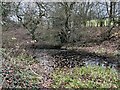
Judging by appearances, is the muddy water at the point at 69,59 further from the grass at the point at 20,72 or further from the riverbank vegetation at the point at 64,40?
the grass at the point at 20,72

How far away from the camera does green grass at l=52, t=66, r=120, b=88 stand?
4055mm

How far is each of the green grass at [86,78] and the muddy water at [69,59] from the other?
20 centimetres

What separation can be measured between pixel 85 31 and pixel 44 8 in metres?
0.88

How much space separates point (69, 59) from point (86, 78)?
731 millimetres

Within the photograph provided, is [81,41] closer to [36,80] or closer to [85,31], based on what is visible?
[85,31]

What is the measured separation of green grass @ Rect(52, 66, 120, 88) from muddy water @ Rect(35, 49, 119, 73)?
198mm

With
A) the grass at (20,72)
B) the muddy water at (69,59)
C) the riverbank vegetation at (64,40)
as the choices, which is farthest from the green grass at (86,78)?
the grass at (20,72)

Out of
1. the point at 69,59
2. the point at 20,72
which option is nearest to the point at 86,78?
the point at 69,59

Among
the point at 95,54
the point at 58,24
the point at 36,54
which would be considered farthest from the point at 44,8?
the point at 95,54

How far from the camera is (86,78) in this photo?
14.0ft

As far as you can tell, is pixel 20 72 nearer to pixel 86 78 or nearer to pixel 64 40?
pixel 86 78

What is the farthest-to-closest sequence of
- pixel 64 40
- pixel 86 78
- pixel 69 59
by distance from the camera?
pixel 64 40
pixel 69 59
pixel 86 78

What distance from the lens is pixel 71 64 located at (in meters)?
4.79

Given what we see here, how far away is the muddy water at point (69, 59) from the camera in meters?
4.77
